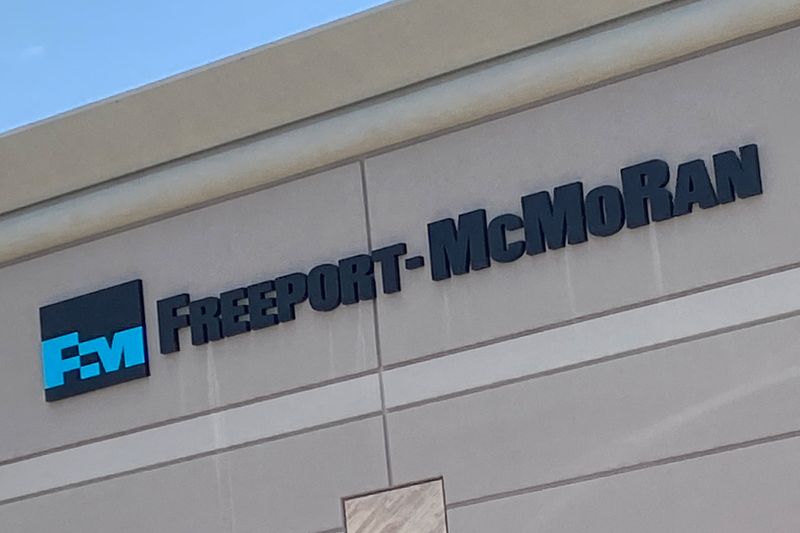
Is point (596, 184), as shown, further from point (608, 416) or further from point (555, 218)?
point (608, 416)

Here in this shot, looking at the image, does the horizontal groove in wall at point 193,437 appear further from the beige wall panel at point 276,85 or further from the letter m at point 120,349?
the beige wall panel at point 276,85

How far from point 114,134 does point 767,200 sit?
4.45 m

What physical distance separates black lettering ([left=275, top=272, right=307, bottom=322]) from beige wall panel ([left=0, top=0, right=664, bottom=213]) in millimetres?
1031

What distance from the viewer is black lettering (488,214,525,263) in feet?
34.6

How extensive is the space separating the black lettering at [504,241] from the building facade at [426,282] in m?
0.01

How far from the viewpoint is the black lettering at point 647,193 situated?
10141mm

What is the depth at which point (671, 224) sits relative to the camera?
10133 millimetres

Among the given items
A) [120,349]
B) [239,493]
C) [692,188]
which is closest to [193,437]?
[239,493]

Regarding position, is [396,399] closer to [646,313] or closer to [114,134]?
[646,313]

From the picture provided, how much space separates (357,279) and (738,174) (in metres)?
2.53

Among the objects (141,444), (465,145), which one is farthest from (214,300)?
(465,145)

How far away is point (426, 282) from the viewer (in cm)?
1082

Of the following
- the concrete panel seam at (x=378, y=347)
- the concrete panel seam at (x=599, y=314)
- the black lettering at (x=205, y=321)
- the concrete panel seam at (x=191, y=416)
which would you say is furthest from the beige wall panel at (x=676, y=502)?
the black lettering at (x=205, y=321)

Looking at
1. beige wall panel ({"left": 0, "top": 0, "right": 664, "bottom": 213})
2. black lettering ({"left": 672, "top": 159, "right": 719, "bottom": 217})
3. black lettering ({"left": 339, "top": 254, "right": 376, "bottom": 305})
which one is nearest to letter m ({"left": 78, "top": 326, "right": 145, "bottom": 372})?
beige wall panel ({"left": 0, "top": 0, "right": 664, "bottom": 213})
